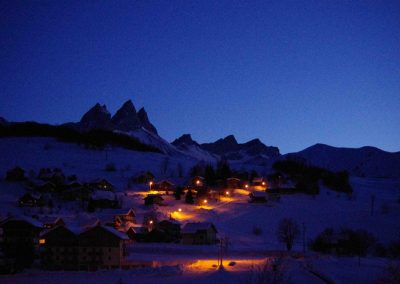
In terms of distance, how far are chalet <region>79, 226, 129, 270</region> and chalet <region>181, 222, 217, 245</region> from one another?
12842 mm

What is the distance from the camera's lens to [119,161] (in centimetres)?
11706

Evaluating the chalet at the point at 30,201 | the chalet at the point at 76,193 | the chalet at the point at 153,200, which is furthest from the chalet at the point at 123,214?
the chalet at the point at 76,193

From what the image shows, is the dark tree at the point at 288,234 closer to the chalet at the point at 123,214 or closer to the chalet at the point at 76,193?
the chalet at the point at 123,214

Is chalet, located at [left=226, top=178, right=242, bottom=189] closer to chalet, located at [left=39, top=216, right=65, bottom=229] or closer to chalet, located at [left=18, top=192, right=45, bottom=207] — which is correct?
chalet, located at [left=18, top=192, right=45, bottom=207]

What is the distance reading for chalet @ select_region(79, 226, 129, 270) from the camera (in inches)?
1672

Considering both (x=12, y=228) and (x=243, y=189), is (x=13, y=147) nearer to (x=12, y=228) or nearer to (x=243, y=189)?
(x=243, y=189)

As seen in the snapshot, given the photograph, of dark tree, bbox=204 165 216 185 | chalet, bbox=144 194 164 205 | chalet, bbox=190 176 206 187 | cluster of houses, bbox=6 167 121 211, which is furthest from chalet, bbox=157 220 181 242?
dark tree, bbox=204 165 216 185

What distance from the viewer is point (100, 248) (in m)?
43.1

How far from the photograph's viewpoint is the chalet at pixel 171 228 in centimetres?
5721

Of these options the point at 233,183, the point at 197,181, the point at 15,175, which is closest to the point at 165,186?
the point at 197,181

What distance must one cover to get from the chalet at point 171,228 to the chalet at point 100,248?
14.1 meters

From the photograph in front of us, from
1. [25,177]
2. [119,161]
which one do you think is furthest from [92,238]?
[119,161]

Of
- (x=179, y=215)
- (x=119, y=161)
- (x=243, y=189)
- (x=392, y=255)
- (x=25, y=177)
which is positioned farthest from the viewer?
(x=119, y=161)

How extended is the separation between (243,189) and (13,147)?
60.0 m
